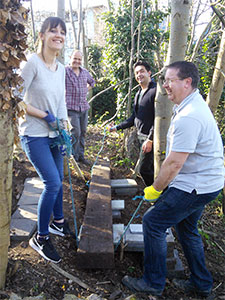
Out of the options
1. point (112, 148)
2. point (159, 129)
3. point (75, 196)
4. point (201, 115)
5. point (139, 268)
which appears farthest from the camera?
point (112, 148)

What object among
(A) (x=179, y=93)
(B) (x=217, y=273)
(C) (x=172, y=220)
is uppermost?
(A) (x=179, y=93)

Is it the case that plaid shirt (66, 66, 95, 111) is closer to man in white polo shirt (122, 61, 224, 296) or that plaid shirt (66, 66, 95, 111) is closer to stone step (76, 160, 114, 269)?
stone step (76, 160, 114, 269)

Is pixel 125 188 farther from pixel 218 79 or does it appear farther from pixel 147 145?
pixel 218 79

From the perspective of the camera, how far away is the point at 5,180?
5.38 ft

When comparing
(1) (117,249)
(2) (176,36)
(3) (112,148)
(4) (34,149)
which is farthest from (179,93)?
(3) (112,148)

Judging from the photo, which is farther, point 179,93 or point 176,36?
point 176,36

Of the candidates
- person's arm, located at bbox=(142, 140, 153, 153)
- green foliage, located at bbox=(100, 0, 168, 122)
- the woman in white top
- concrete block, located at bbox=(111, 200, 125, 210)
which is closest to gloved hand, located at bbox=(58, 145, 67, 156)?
the woman in white top

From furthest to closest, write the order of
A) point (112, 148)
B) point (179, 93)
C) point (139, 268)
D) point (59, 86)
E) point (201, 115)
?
1. point (112, 148)
2. point (139, 268)
3. point (59, 86)
4. point (179, 93)
5. point (201, 115)

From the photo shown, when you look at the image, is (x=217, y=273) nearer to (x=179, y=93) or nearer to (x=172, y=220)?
(x=172, y=220)

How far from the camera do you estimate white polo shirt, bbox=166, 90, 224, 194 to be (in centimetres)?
180

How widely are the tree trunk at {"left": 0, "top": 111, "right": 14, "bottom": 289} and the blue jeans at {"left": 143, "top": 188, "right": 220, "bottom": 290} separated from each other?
107 centimetres

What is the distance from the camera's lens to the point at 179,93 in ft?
6.55

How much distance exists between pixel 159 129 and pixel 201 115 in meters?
1.13

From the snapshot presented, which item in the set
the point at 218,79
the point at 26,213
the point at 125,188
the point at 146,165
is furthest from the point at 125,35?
the point at 26,213
